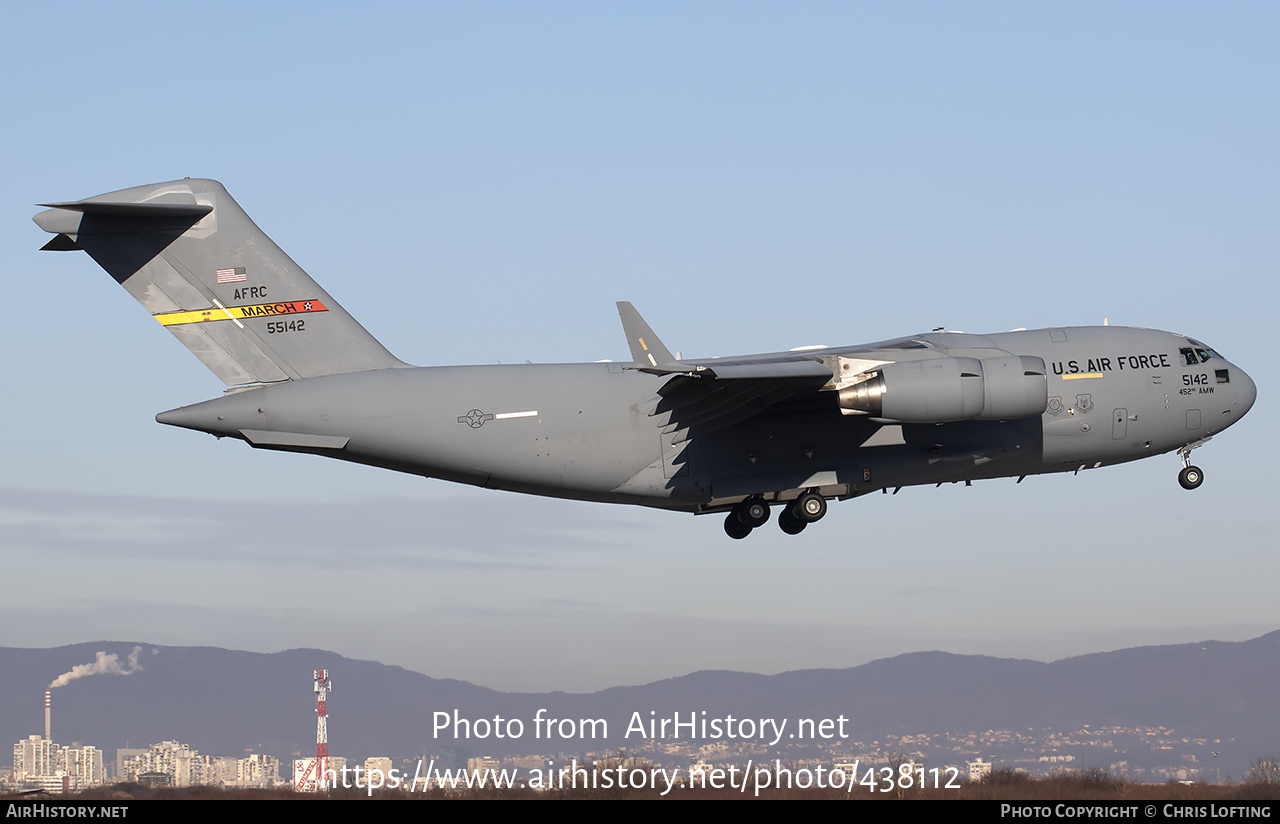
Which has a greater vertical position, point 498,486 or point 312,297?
point 312,297

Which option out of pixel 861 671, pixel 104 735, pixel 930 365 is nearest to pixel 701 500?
pixel 930 365

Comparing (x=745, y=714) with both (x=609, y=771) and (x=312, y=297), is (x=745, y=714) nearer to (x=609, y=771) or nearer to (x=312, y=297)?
(x=609, y=771)

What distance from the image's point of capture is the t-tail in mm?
16953

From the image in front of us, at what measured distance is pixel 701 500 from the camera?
56.6 ft

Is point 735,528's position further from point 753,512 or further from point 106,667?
point 106,667

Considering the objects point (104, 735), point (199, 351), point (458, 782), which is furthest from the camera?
point (104, 735)

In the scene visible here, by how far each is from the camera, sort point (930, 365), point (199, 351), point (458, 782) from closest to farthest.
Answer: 1. point (458, 782)
2. point (930, 365)
3. point (199, 351)

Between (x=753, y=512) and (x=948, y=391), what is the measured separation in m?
3.19

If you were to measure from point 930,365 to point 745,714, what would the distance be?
5.38 m

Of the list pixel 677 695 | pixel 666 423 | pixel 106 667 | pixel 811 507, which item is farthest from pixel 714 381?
pixel 106 667

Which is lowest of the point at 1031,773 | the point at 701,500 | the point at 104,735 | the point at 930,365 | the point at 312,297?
the point at 104,735

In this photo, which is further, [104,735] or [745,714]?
[104,735]

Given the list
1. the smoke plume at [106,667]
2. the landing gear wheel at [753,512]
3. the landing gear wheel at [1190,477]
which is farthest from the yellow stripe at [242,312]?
the smoke plume at [106,667]

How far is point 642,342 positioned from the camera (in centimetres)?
1490
